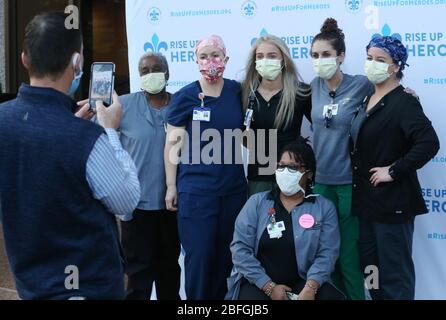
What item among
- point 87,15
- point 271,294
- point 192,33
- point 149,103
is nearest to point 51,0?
point 87,15

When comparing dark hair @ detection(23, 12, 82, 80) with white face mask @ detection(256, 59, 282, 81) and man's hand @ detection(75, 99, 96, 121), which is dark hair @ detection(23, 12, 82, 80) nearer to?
man's hand @ detection(75, 99, 96, 121)

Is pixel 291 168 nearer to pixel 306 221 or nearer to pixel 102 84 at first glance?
pixel 306 221

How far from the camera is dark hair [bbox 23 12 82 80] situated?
193 centimetres

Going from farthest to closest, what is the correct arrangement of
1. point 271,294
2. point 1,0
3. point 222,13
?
point 1,0 < point 222,13 < point 271,294

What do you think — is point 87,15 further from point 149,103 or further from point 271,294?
point 271,294

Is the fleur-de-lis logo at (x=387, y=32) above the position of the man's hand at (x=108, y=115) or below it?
above

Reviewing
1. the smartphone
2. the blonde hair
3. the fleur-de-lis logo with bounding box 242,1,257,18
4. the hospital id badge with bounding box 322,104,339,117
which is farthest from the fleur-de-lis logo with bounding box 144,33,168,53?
the smartphone

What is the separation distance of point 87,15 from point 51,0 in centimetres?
50

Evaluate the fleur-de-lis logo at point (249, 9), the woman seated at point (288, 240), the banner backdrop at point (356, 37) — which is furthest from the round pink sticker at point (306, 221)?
the fleur-de-lis logo at point (249, 9)

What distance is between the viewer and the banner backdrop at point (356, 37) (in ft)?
12.0

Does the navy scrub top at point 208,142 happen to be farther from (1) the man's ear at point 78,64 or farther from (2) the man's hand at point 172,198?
(1) the man's ear at point 78,64

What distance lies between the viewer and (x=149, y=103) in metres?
3.84

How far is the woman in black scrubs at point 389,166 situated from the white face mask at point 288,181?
1.07ft

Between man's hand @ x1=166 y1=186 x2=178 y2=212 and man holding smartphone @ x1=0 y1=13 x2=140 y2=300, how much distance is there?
1634 mm
